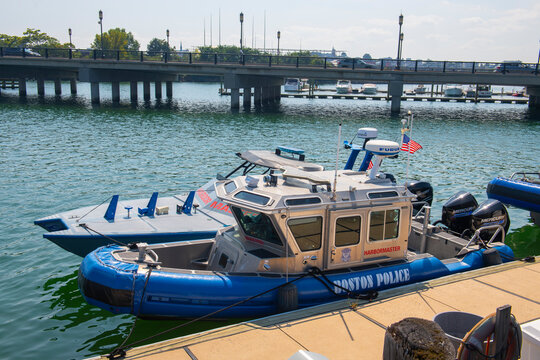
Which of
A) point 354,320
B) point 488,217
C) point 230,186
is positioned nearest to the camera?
point 354,320

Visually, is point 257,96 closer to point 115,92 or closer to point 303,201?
point 115,92

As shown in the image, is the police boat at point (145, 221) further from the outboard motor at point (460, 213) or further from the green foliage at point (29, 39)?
the green foliage at point (29, 39)

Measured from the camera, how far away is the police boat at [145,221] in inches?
510

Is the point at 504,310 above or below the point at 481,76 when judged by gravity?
below

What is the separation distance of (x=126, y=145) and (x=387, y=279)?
24289 mm

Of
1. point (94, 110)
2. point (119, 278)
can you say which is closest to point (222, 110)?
point (94, 110)

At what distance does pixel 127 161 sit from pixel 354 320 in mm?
20751

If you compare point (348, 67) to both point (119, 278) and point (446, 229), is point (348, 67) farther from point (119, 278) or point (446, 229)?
point (119, 278)

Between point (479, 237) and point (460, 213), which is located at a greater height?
point (460, 213)

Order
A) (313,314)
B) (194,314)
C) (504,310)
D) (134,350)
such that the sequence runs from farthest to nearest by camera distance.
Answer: (194,314), (313,314), (134,350), (504,310)

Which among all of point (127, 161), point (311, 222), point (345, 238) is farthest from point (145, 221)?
point (127, 161)

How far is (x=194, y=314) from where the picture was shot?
9312 mm

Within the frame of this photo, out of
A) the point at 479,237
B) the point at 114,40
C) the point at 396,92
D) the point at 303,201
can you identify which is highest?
the point at 114,40

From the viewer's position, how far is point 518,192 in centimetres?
1680
